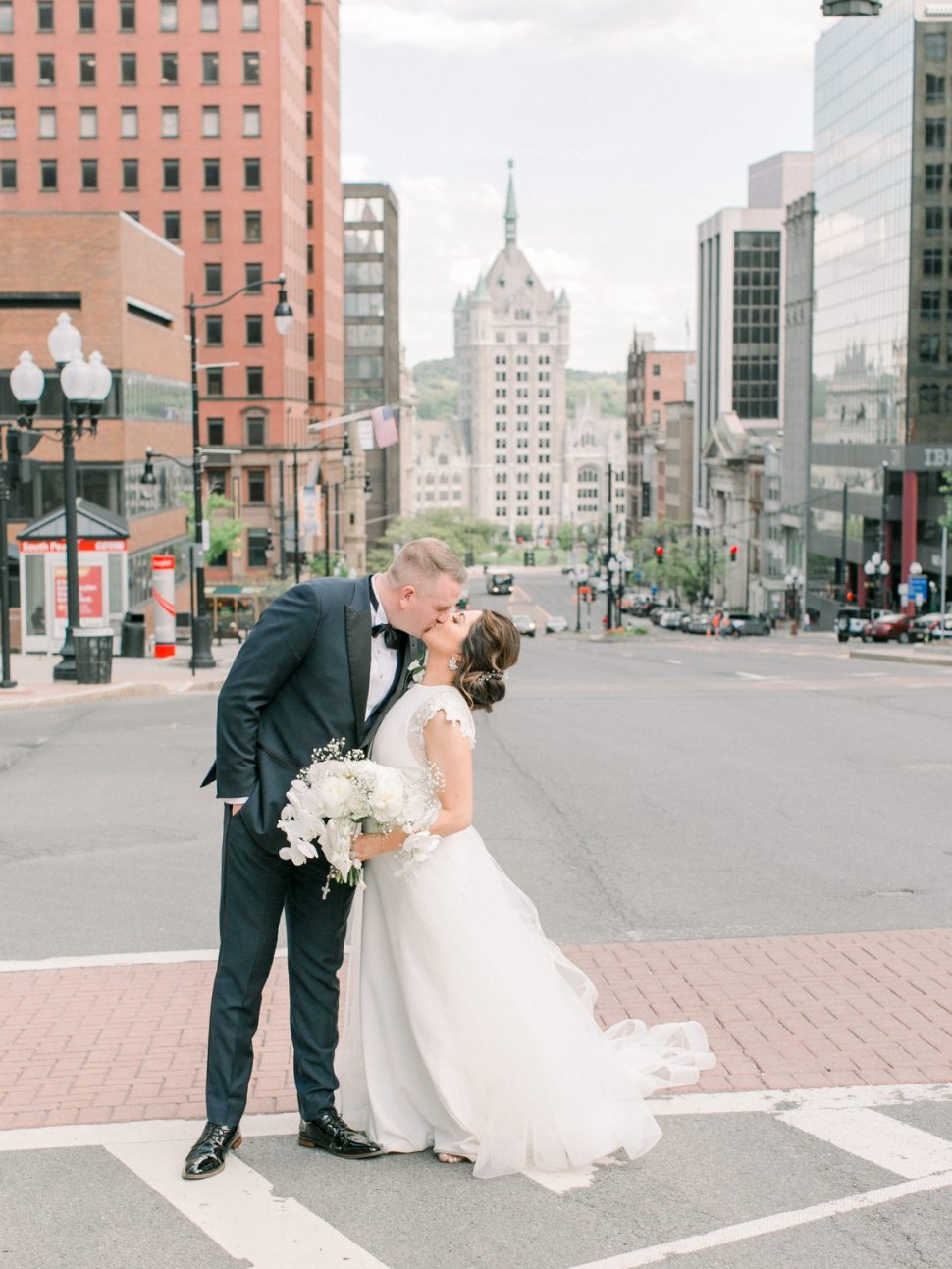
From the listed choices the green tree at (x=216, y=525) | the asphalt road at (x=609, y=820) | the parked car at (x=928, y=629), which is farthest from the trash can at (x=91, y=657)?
the parked car at (x=928, y=629)

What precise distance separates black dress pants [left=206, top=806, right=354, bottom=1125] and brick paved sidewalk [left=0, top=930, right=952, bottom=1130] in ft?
1.95

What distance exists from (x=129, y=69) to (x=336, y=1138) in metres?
91.8

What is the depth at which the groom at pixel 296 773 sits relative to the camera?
18.2 ft

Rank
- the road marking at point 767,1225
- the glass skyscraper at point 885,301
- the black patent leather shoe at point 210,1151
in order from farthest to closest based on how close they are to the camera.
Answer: the glass skyscraper at point 885,301 → the black patent leather shoe at point 210,1151 → the road marking at point 767,1225

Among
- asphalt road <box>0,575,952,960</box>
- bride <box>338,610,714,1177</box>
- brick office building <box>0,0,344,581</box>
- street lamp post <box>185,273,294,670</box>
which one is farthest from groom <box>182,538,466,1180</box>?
brick office building <box>0,0,344,581</box>

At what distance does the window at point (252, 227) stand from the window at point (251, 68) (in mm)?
7131

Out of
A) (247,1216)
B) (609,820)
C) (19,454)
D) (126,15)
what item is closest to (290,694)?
(247,1216)

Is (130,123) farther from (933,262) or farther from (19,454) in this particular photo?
(19,454)

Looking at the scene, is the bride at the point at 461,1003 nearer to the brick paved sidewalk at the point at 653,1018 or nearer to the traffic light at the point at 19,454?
the brick paved sidewalk at the point at 653,1018

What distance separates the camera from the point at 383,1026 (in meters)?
5.84

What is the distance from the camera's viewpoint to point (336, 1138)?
19.0 ft

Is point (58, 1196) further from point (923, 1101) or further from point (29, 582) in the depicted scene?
point (29, 582)

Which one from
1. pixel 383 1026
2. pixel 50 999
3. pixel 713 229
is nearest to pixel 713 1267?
pixel 383 1026

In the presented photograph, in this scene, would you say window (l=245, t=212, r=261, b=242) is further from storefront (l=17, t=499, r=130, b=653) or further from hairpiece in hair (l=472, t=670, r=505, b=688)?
hairpiece in hair (l=472, t=670, r=505, b=688)
